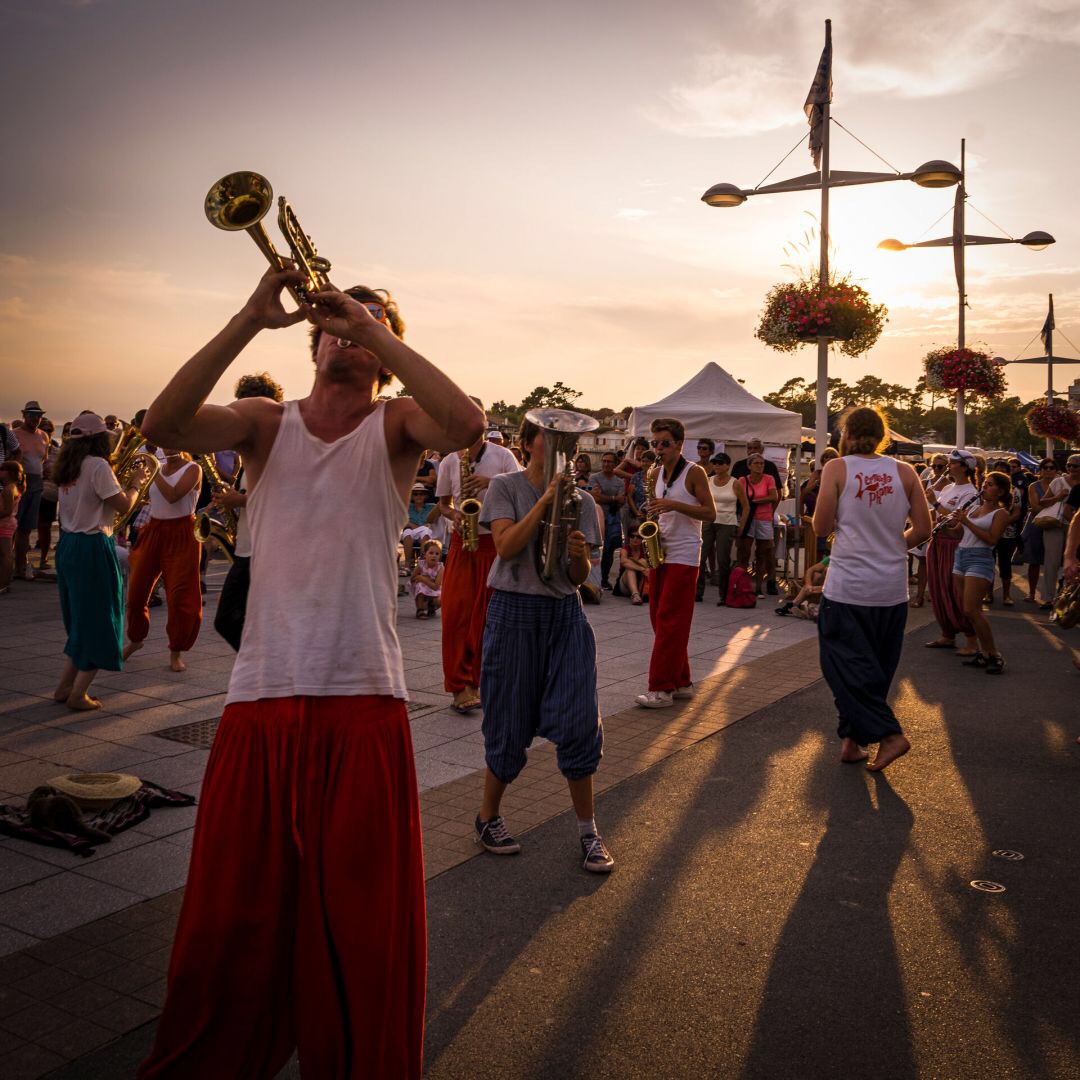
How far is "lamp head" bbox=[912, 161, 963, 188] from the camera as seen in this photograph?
53.7ft

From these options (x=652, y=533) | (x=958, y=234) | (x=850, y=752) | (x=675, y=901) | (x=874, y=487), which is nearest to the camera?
(x=675, y=901)

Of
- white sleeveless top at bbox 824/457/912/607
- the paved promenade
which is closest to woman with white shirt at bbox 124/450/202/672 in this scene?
the paved promenade

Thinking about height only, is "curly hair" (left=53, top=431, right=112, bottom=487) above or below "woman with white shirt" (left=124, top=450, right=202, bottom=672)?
above

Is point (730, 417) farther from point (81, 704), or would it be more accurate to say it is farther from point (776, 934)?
point (776, 934)

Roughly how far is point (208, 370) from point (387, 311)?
65 cm

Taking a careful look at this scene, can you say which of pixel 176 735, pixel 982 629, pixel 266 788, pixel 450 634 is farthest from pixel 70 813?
pixel 982 629

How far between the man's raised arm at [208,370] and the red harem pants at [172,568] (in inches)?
240

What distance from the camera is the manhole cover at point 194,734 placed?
263 inches

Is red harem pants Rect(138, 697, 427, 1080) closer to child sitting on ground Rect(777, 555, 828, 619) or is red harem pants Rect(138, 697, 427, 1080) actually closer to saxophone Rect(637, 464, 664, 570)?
saxophone Rect(637, 464, 664, 570)

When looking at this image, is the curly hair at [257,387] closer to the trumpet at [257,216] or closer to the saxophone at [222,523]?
the saxophone at [222,523]

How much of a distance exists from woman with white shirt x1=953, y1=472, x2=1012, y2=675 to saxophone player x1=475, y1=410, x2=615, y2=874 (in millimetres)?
6266

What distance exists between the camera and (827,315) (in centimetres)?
1606

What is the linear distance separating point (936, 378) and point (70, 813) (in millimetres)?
21577

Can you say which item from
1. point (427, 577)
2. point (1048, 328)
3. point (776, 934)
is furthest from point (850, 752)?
point (1048, 328)
